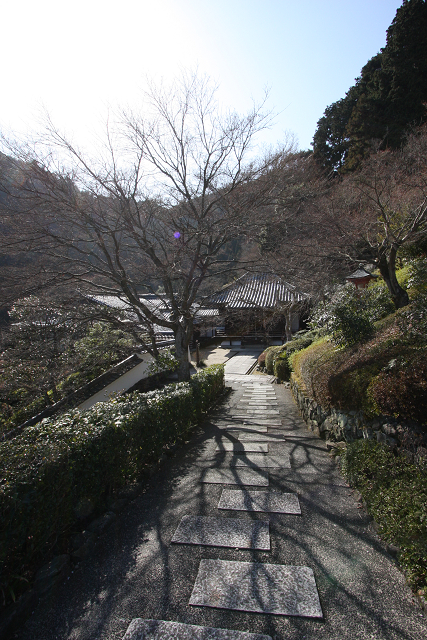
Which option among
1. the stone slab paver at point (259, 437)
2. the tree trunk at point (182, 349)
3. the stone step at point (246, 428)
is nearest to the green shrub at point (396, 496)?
the stone slab paver at point (259, 437)

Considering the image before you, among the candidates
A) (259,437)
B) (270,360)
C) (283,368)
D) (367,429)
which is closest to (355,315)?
(367,429)

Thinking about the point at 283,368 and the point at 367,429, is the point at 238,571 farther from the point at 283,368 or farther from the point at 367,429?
the point at 283,368

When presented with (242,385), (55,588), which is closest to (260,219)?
(55,588)

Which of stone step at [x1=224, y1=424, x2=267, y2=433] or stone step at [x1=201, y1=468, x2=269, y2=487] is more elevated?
stone step at [x1=201, y1=468, x2=269, y2=487]

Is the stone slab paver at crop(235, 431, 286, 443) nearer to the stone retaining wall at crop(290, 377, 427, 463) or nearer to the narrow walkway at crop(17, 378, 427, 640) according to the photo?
the stone retaining wall at crop(290, 377, 427, 463)

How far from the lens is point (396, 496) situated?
3.29m

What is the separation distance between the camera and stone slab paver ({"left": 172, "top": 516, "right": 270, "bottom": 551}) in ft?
10.6

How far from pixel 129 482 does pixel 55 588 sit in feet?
5.61

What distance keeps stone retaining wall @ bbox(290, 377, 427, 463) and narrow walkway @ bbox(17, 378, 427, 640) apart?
2.58 ft

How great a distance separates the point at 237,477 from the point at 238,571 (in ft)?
5.92

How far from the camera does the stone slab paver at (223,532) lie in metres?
3.22

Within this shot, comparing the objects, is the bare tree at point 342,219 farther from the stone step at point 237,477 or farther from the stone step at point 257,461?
the stone step at point 237,477

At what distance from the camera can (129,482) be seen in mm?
4492

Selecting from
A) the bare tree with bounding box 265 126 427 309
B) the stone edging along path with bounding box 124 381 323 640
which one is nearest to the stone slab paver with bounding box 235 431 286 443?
the stone edging along path with bounding box 124 381 323 640
